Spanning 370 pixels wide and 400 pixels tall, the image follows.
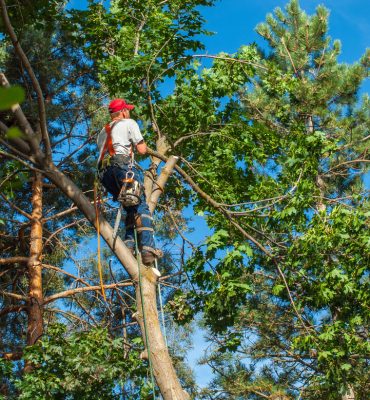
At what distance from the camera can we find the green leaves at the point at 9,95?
122cm

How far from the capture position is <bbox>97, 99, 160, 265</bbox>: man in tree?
210 inches

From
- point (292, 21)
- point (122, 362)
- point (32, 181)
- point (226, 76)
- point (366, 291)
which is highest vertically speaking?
point (292, 21)

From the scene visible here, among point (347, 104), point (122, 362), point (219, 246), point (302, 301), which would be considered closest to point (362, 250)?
point (302, 301)

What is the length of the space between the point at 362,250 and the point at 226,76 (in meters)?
2.74

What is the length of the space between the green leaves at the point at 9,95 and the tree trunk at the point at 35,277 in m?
8.89

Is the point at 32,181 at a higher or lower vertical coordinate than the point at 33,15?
higher

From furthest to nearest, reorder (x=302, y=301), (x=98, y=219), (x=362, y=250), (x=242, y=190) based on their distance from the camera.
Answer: (x=242, y=190), (x=302, y=301), (x=362, y=250), (x=98, y=219)

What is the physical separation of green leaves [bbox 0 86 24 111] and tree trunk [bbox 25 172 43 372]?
8894 mm

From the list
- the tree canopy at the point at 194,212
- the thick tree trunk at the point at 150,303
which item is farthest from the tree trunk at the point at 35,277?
the thick tree trunk at the point at 150,303

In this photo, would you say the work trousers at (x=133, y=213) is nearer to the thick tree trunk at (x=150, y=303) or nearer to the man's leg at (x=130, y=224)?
the man's leg at (x=130, y=224)

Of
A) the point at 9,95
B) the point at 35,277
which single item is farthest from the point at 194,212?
the point at 9,95

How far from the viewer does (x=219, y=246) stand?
6.67 meters

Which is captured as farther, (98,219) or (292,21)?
(292,21)

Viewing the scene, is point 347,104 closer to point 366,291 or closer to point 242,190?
point 242,190
